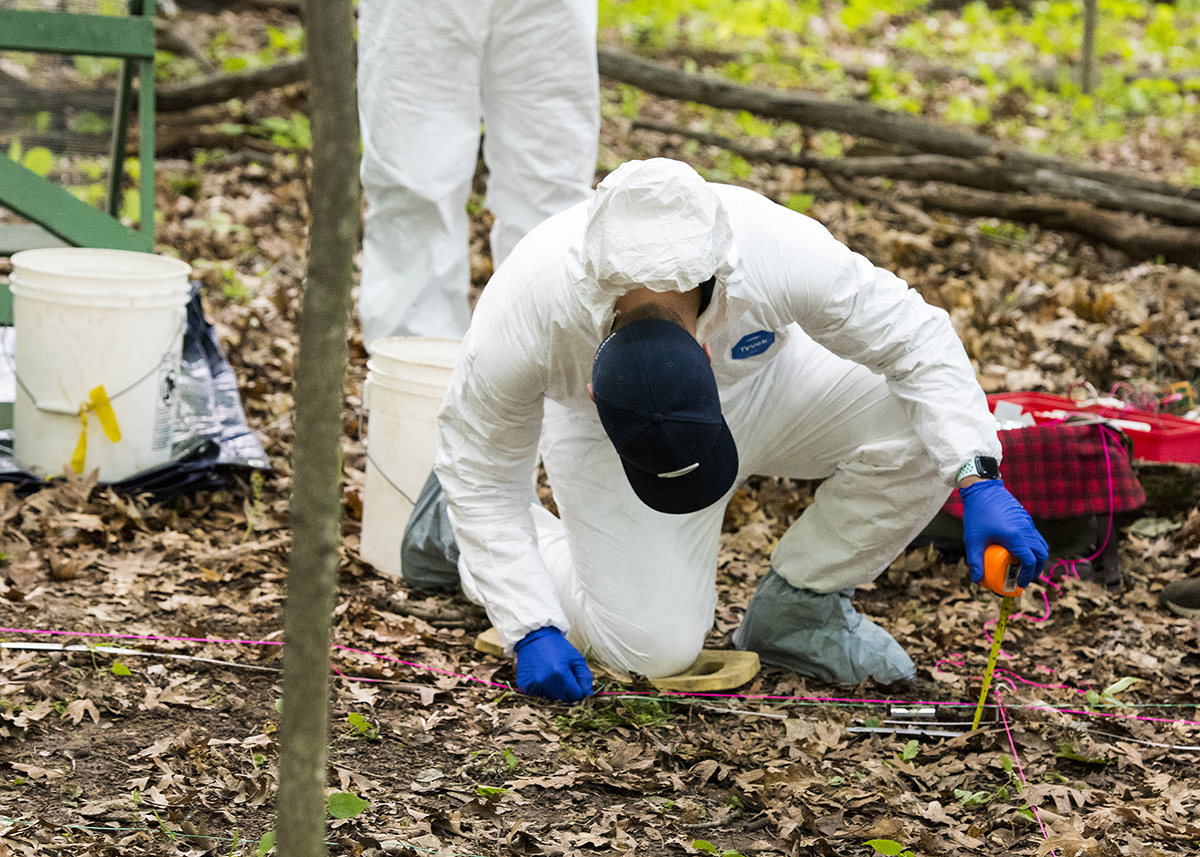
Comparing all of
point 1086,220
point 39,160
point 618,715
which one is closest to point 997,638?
point 618,715

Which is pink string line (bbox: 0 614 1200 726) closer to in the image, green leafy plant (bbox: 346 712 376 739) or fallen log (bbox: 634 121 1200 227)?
green leafy plant (bbox: 346 712 376 739)

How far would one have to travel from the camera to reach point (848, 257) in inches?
97.8

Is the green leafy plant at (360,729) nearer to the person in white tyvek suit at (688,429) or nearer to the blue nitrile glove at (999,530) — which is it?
the person in white tyvek suit at (688,429)

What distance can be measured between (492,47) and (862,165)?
3.07m

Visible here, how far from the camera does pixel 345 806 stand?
2014 millimetres

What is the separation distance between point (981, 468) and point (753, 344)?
56cm

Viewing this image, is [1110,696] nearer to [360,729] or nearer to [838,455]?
[838,455]

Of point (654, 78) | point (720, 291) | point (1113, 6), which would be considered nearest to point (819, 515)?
point (720, 291)

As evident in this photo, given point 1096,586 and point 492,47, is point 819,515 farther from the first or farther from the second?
point 492,47

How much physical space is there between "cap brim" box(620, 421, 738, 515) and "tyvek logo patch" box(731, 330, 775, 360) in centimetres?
29

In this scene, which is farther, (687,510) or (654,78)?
(654,78)

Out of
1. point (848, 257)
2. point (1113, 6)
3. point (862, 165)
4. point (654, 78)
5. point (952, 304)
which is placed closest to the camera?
point (848, 257)

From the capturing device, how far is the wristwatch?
7.99 feet

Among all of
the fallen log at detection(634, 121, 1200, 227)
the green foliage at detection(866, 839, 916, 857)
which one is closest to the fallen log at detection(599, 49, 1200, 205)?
the fallen log at detection(634, 121, 1200, 227)
